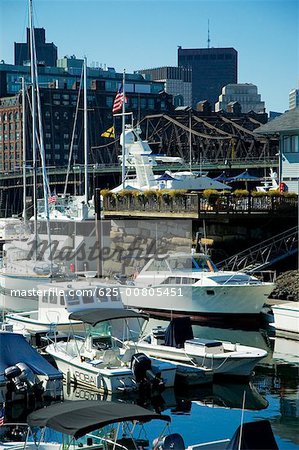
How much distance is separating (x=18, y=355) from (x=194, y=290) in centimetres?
1296

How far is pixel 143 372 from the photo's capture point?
1005 inches

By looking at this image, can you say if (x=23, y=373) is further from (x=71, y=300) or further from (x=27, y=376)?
(x=71, y=300)

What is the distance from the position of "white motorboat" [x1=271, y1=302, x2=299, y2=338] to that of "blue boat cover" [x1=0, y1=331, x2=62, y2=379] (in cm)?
1114

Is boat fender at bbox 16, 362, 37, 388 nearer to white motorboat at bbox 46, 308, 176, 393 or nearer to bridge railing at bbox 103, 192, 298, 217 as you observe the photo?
white motorboat at bbox 46, 308, 176, 393

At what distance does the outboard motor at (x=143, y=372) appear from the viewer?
83.6 ft

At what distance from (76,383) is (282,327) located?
1024 cm

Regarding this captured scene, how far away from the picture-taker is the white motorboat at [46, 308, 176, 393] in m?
25.5

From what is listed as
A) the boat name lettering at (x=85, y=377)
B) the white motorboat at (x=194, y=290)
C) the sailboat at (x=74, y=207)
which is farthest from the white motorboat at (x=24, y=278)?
the boat name lettering at (x=85, y=377)

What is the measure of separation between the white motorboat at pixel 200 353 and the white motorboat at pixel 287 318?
227 inches

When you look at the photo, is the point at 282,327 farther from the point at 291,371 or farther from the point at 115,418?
the point at 115,418

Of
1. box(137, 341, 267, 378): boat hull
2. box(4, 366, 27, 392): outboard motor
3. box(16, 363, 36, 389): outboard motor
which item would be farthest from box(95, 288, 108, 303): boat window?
box(4, 366, 27, 392): outboard motor

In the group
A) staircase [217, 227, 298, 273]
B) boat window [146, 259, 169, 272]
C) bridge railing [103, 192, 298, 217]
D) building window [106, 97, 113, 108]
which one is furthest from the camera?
building window [106, 97, 113, 108]

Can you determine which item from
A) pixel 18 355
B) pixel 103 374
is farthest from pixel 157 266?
pixel 18 355

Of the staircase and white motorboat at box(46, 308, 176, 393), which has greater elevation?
the staircase
